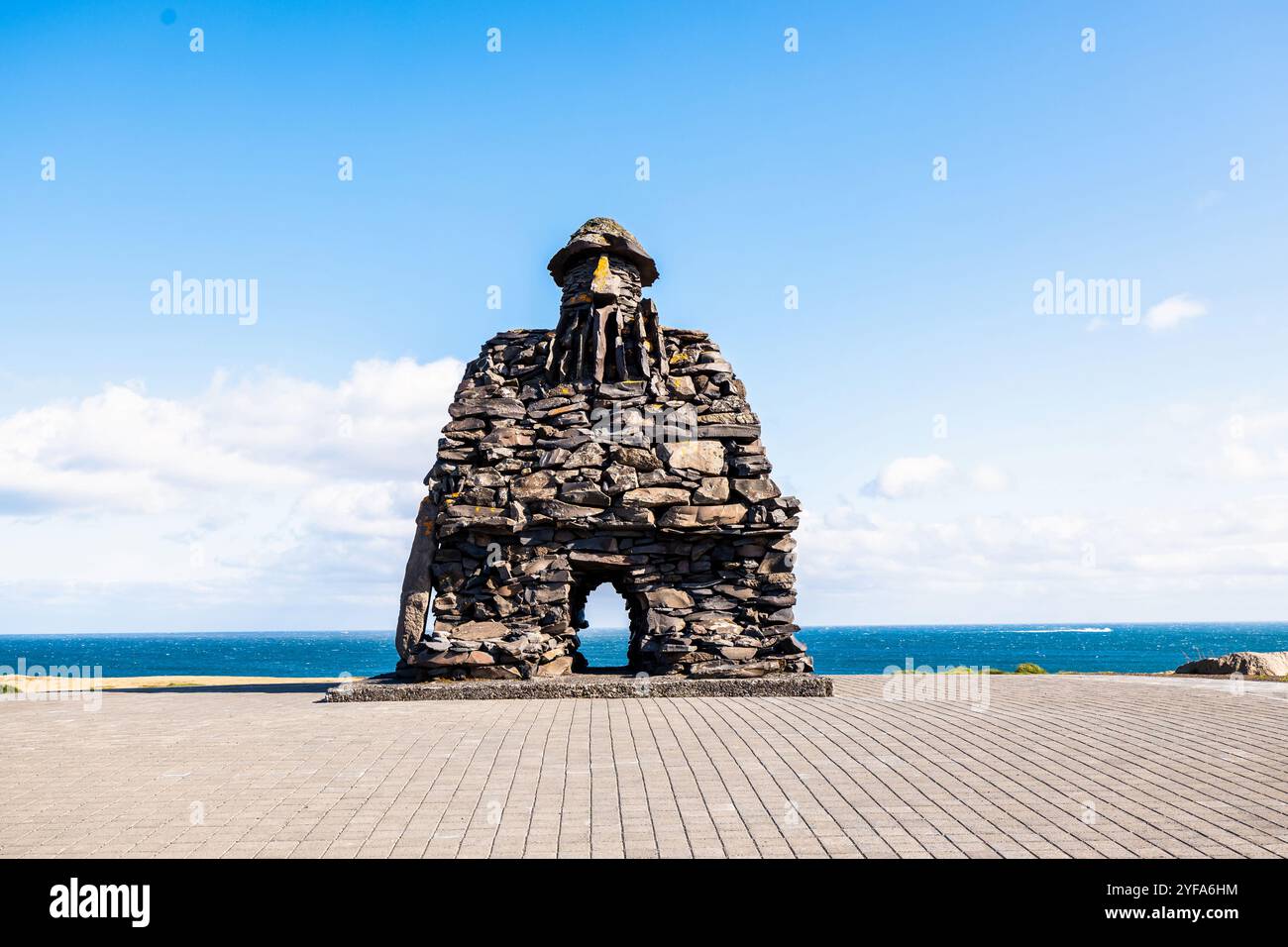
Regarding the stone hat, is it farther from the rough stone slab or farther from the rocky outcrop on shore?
the rocky outcrop on shore

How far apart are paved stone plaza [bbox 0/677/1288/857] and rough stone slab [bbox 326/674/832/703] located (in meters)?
1.10

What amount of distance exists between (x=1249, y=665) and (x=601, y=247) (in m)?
14.6

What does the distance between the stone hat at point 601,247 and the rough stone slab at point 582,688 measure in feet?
24.9

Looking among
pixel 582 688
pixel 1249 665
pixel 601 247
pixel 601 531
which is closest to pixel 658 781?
pixel 582 688

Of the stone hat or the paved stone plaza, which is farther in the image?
the stone hat

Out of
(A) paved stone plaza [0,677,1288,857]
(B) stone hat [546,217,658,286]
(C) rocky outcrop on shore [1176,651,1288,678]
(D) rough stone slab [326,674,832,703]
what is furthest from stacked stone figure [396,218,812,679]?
(C) rocky outcrop on shore [1176,651,1288,678]

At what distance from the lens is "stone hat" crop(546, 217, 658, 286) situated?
1553cm

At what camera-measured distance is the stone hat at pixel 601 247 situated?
51.0ft

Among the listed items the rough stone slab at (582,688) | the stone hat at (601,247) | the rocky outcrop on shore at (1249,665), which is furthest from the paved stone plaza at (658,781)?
the stone hat at (601,247)

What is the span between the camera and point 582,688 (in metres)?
12.5

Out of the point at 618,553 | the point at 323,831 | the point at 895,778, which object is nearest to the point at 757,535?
the point at 618,553

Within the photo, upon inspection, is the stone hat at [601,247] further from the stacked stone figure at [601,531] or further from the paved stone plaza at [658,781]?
the paved stone plaza at [658,781]

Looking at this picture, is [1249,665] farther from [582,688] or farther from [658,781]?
[658,781]

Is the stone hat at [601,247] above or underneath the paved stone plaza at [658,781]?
above
